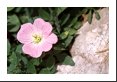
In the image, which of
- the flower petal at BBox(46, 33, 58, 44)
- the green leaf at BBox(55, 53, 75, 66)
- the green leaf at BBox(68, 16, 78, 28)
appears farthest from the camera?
the green leaf at BBox(68, 16, 78, 28)

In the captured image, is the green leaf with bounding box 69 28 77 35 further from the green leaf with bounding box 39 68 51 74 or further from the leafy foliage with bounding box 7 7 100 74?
the green leaf with bounding box 39 68 51 74

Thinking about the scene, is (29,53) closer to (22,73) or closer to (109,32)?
(22,73)

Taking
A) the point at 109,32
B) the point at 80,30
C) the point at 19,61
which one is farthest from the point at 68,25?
the point at 19,61

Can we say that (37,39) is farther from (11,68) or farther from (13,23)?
(13,23)

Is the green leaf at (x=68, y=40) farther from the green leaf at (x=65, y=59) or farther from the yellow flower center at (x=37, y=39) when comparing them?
the yellow flower center at (x=37, y=39)

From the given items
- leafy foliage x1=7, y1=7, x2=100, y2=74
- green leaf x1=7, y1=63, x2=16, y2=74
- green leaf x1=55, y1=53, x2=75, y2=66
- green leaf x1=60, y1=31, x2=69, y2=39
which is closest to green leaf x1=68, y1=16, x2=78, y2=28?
leafy foliage x1=7, y1=7, x2=100, y2=74

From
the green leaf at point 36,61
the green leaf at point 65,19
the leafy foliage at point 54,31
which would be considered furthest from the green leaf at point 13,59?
the green leaf at point 65,19

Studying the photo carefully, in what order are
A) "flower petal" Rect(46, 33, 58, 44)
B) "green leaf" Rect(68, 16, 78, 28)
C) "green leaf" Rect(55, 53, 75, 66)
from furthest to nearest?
"green leaf" Rect(68, 16, 78, 28), "green leaf" Rect(55, 53, 75, 66), "flower petal" Rect(46, 33, 58, 44)

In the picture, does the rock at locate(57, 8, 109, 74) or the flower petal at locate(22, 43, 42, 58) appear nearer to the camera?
the flower petal at locate(22, 43, 42, 58)

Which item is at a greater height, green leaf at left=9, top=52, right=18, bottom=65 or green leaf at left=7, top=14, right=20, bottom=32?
green leaf at left=7, top=14, right=20, bottom=32

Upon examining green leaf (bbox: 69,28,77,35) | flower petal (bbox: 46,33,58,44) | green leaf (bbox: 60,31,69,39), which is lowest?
flower petal (bbox: 46,33,58,44)
